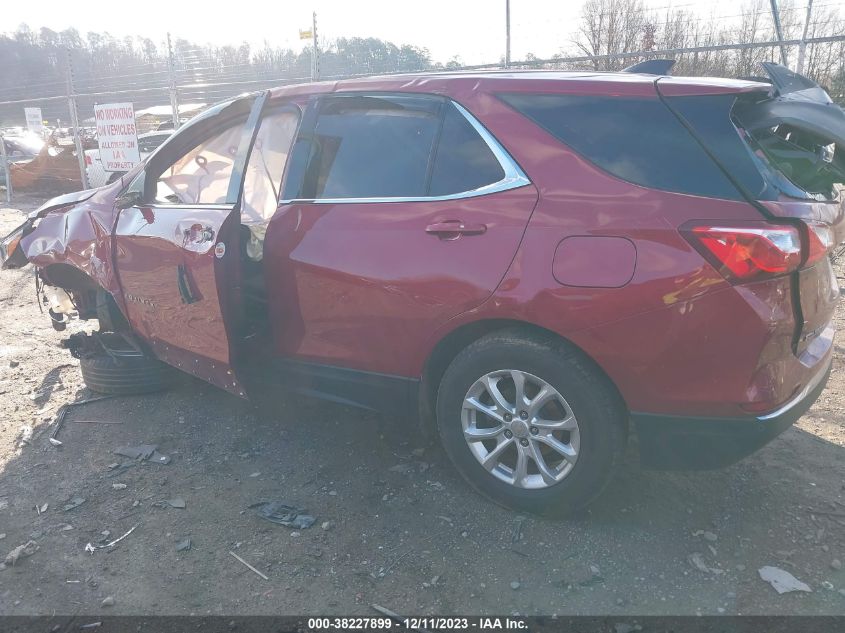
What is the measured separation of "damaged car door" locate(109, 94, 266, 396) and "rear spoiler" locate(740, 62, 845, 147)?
96.3 inches

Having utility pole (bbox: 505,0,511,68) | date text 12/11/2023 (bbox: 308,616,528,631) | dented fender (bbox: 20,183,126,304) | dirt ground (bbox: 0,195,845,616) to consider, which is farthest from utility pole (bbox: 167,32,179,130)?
date text 12/11/2023 (bbox: 308,616,528,631)

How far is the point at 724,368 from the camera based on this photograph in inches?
101

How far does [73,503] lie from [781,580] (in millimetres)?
3233

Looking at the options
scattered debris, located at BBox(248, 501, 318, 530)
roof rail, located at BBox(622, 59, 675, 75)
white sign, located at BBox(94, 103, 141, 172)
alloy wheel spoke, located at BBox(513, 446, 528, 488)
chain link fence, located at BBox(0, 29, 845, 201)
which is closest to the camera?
alloy wheel spoke, located at BBox(513, 446, 528, 488)

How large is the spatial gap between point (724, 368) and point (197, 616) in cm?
221

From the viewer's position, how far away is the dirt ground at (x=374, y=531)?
8.69ft

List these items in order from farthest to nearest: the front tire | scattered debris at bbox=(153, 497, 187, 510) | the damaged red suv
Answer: scattered debris at bbox=(153, 497, 187, 510) < the front tire < the damaged red suv

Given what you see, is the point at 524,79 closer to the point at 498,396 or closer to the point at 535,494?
the point at 498,396

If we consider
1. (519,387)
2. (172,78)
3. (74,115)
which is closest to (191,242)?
(519,387)

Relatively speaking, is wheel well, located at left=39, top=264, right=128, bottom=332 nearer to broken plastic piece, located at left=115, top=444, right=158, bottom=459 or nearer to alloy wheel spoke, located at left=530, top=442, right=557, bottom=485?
broken plastic piece, located at left=115, top=444, right=158, bottom=459

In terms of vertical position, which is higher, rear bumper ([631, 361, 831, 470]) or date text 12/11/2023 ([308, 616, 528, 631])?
rear bumper ([631, 361, 831, 470])

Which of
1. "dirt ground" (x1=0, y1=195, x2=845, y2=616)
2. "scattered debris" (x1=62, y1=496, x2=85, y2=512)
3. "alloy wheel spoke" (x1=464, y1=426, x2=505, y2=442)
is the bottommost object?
"dirt ground" (x1=0, y1=195, x2=845, y2=616)

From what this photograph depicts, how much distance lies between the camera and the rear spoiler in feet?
8.81

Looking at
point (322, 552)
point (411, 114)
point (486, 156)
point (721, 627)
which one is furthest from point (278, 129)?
point (721, 627)
